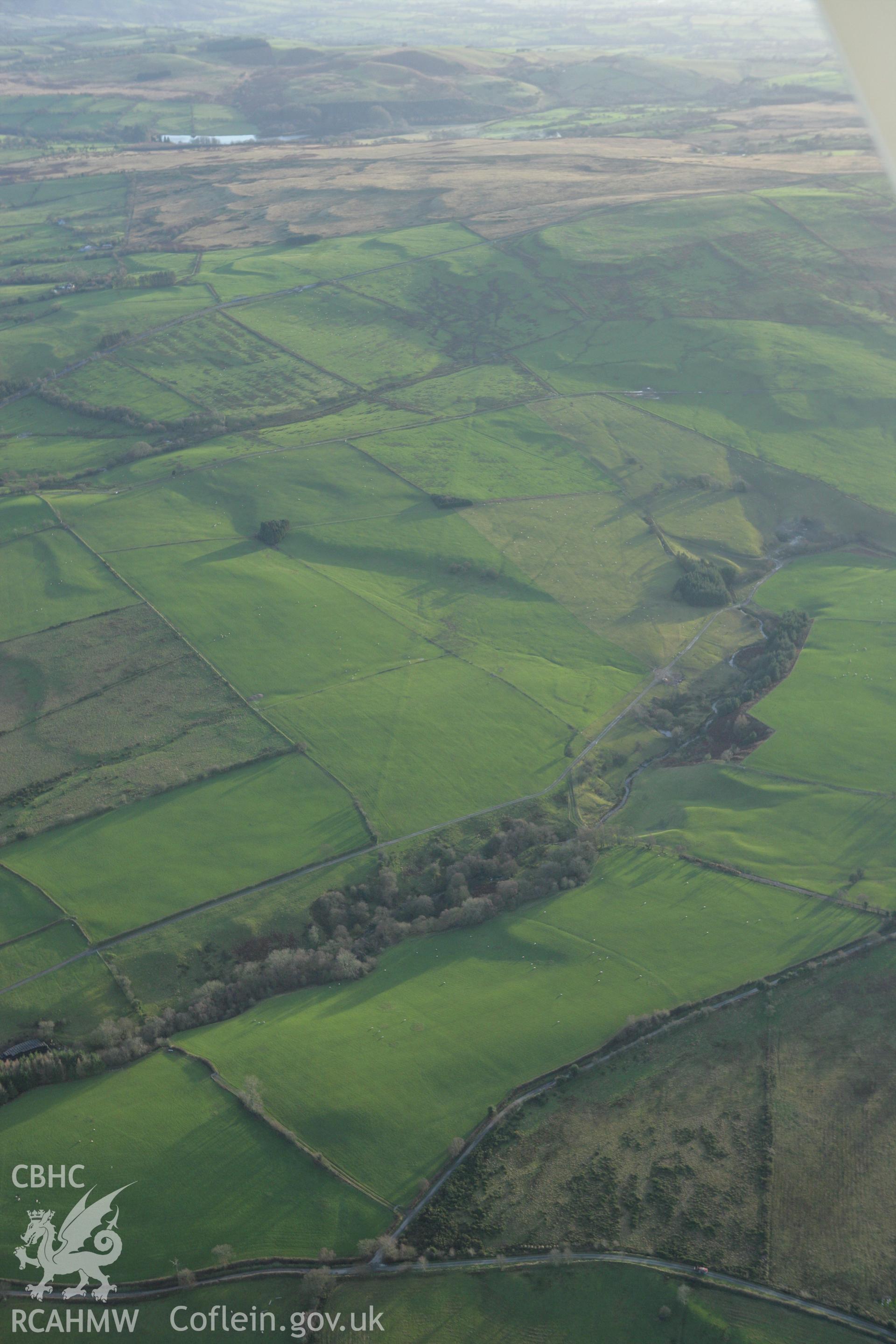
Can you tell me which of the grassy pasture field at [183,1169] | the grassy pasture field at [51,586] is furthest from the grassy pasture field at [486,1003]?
the grassy pasture field at [51,586]

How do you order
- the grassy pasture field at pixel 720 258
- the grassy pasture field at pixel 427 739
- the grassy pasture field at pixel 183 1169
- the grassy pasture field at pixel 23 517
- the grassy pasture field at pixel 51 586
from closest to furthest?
the grassy pasture field at pixel 183 1169
the grassy pasture field at pixel 427 739
the grassy pasture field at pixel 51 586
the grassy pasture field at pixel 23 517
the grassy pasture field at pixel 720 258

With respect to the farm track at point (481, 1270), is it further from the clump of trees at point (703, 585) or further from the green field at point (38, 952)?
the clump of trees at point (703, 585)

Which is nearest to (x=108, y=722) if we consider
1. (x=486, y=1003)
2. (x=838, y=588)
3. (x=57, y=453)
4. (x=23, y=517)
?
(x=23, y=517)

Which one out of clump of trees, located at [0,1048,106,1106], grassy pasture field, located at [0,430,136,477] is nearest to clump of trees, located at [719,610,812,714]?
clump of trees, located at [0,1048,106,1106]

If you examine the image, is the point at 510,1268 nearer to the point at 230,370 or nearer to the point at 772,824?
the point at 772,824

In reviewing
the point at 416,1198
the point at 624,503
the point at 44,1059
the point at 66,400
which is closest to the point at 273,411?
the point at 66,400

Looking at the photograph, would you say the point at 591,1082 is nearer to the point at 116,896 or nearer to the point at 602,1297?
the point at 602,1297

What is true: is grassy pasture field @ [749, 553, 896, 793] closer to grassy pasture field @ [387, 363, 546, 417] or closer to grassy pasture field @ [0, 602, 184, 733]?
grassy pasture field @ [387, 363, 546, 417]
